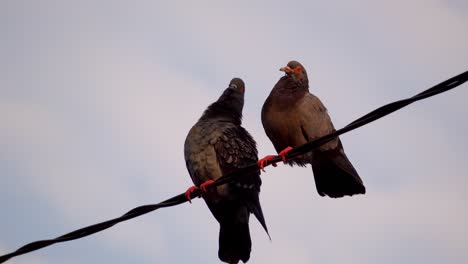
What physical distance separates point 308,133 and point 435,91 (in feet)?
12.0

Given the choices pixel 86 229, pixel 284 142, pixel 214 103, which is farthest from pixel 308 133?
pixel 86 229

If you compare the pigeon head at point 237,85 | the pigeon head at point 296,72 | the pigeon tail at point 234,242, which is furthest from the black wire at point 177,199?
the pigeon head at point 237,85

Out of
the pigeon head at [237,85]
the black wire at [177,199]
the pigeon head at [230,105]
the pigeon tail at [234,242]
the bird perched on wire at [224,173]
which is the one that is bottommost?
the pigeon tail at [234,242]

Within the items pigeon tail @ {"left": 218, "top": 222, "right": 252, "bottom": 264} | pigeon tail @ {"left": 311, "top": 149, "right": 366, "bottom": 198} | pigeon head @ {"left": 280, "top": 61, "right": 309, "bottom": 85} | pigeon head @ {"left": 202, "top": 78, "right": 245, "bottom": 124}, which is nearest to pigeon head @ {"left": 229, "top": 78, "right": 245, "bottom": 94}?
pigeon head @ {"left": 202, "top": 78, "right": 245, "bottom": 124}

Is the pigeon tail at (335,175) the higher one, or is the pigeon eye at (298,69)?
the pigeon eye at (298,69)

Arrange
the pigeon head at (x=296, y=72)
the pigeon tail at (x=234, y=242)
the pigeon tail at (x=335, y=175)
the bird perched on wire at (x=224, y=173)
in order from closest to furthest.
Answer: the pigeon tail at (x=335, y=175), the pigeon tail at (x=234, y=242), the bird perched on wire at (x=224, y=173), the pigeon head at (x=296, y=72)

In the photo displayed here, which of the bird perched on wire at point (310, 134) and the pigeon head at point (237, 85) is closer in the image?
the bird perched on wire at point (310, 134)

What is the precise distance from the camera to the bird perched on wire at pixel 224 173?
731 centimetres

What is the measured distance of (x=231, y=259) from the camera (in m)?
7.06

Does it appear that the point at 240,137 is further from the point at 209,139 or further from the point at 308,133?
the point at 308,133

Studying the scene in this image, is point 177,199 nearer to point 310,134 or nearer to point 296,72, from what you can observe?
point 310,134

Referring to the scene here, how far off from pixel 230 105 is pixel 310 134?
1.25 metres

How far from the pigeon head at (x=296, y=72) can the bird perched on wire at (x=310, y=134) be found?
20cm

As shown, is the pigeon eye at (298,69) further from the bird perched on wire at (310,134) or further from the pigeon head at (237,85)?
the pigeon head at (237,85)
